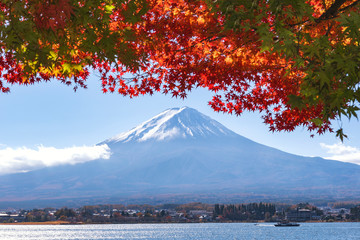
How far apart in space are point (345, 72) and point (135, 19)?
383 centimetres

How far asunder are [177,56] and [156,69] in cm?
204

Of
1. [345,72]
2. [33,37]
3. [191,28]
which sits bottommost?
[345,72]

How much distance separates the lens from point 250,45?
11.1m

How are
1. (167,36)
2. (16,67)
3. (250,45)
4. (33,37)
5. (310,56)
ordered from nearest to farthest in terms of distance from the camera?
(310,56), (33,37), (250,45), (167,36), (16,67)

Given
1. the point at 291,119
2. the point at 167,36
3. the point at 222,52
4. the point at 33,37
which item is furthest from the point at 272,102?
the point at 33,37

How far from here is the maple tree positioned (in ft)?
21.9

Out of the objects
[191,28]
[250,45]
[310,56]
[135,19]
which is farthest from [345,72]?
[191,28]

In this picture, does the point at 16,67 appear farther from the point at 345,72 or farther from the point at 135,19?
the point at 345,72

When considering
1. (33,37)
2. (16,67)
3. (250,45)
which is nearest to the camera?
(33,37)

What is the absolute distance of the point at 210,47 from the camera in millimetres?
12227

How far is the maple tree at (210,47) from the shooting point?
21.9ft

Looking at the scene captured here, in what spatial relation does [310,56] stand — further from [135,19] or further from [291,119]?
[291,119]

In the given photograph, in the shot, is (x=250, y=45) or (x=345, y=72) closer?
(x=345, y=72)

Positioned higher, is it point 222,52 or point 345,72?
point 222,52
